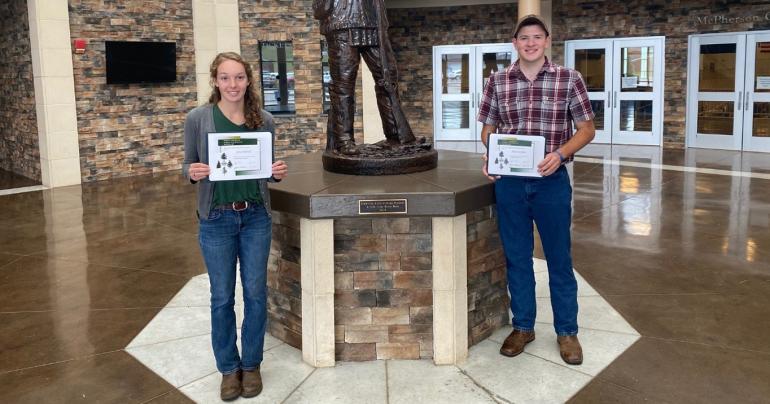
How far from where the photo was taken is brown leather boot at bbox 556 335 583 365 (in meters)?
3.88

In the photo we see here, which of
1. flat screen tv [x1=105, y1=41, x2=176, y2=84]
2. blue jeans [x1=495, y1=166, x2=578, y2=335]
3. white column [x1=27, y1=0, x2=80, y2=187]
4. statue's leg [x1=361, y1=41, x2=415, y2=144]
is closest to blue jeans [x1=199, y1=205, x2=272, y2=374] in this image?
blue jeans [x1=495, y1=166, x2=578, y2=335]

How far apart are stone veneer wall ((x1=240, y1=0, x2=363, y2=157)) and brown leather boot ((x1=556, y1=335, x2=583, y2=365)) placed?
1015 cm

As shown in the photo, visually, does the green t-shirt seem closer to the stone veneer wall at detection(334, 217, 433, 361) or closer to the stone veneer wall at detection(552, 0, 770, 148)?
the stone veneer wall at detection(334, 217, 433, 361)

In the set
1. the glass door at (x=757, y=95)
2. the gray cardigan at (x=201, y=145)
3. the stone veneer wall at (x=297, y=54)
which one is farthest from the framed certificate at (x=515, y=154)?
the glass door at (x=757, y=95)

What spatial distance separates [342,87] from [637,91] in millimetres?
11997

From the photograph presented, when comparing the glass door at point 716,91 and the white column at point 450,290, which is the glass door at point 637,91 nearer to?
the glass door at point 716,91

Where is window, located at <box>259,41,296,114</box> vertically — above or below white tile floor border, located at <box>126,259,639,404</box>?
above

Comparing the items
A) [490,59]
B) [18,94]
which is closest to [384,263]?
[18,94]

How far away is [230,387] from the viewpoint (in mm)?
3543

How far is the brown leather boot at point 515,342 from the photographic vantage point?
4.00m

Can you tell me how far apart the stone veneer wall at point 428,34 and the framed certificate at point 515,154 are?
507 inches

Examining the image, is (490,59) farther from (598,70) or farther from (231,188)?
(231,188)

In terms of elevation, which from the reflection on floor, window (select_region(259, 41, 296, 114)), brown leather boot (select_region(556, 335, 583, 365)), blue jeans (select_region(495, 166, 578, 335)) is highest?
window (select_region(259, 41, 296, 114))

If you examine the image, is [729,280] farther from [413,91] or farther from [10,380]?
[413,91]
